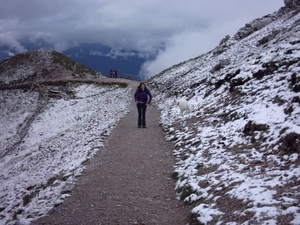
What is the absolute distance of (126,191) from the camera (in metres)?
8.08

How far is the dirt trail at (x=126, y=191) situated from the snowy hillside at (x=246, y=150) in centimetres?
53

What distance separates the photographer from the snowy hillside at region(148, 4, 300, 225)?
5465mm

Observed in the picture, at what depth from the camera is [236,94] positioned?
1374cm

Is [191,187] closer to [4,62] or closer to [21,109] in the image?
[21,109]

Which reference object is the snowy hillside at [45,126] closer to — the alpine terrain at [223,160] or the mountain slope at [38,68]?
the mountain slope at [38,68]

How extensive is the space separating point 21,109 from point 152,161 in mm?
35301

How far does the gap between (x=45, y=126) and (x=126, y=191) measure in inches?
980

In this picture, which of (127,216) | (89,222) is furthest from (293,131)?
(89,222)

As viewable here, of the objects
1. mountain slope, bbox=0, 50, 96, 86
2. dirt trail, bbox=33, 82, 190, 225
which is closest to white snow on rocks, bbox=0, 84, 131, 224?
dirt trail, bbox=33, 82, 190, 225

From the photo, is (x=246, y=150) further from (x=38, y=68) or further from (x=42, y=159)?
(x=38, y=68)

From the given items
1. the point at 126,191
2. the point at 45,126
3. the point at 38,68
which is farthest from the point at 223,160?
the point at 38,68

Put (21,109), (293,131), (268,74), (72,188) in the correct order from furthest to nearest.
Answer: (21,109) → (268,74) → (72,188) → (293,131)

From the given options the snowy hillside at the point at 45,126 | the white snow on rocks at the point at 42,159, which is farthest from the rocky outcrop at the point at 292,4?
the white snow on rocks at the point at 42,159

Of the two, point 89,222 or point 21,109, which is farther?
point 21,109
